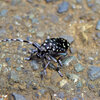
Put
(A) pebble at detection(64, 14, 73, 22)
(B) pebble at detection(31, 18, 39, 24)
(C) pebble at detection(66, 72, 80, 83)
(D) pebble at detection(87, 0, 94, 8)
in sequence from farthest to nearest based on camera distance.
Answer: (D) pebble at detection(87, 0, 94, 8), (A) pebble at detection(64, 14, 73, 22), (B) pebble at detection(31, 18, 39, 24), (C) pebble at detection(66, 72, 80, 83)

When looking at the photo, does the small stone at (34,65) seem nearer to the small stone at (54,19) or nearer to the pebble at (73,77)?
the pebble at (73,77)

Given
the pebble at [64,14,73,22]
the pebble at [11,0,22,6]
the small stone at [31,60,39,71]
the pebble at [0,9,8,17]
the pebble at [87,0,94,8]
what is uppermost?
the pebble at [87,0,94,8]

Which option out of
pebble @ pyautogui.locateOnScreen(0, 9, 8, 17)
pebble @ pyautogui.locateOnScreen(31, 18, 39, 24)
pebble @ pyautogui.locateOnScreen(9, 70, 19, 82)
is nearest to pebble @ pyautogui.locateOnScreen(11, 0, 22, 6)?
pebble @ pyautogui.locateOnScreen(0, 9, 8, 17)

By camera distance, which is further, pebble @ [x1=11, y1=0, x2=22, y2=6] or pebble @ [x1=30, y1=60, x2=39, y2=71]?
pebble @ [x1=11, y1=0, x2=22, y2=6]

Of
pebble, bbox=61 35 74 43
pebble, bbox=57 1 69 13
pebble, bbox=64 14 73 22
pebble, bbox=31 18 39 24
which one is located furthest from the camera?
pebble, bbox=57 1 69 13

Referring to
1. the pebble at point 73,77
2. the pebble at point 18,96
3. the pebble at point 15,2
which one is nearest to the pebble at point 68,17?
the pebble at point 15,2

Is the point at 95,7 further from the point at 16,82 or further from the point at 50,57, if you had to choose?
the point at 16,82

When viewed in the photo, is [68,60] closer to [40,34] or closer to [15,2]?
[40,34]

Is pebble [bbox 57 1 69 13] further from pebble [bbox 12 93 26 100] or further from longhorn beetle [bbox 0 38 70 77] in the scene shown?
pebble [bbox 12 93 26 100]
